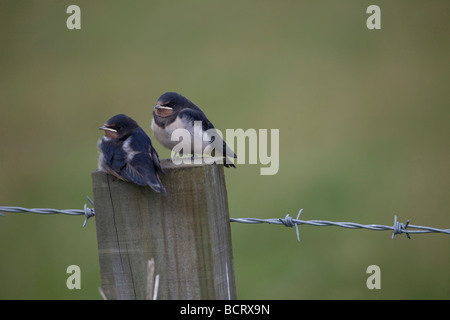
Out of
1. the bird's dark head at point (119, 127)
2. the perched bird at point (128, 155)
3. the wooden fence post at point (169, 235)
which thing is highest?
the bird's dark head at point (119, 127)

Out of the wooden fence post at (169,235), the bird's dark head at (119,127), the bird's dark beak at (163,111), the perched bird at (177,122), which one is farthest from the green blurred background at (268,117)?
the wooden fence post at (169,235)

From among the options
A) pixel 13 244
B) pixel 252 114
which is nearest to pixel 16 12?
pixel 252 114

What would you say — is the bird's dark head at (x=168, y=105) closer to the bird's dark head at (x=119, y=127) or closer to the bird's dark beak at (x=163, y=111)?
the bird's dark beak at (x=163, y=111)

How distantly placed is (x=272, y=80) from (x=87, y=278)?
732cm

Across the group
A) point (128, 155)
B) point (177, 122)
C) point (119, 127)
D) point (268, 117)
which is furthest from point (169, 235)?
point (268, 117)

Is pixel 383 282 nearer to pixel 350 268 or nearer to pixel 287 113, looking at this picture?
pixel 350 268

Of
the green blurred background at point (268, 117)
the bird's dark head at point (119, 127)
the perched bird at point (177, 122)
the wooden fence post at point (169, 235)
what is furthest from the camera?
the green blurred background at point (268, 117)

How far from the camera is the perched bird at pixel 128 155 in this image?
3.05m

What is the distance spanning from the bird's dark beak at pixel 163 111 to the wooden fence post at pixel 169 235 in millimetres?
2302

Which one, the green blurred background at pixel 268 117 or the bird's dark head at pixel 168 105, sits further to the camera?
the green blurred background at pixel 268 117

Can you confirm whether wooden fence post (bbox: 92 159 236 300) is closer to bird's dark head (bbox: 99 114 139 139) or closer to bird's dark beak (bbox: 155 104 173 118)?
bird's dark head (bbox: 99 114 139 139)

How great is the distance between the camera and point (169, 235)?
2.96 metres

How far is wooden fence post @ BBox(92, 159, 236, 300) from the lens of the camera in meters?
2.96

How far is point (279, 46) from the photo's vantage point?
616 inches
